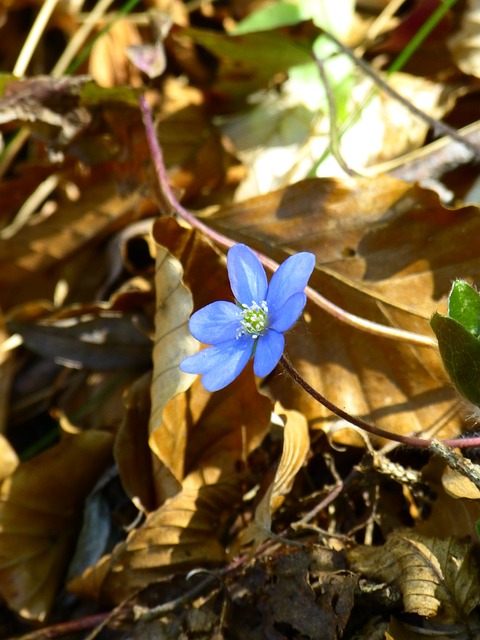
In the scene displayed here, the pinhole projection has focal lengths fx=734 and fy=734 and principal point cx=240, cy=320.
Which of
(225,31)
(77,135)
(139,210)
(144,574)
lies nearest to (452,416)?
(144,574)

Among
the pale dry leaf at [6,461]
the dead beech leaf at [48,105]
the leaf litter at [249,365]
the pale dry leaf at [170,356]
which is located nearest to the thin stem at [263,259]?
the leaf litter at [249,365]

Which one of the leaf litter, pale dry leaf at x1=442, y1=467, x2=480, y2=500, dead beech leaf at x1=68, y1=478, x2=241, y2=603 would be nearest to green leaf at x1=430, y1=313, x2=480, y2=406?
the leaf litter

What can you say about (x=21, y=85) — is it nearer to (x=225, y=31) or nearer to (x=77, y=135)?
(x=77, y=135)

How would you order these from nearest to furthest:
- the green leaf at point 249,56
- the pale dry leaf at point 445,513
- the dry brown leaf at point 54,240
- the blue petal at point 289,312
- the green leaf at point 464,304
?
the blue petal at point 289,312 → the green leaf at point 464,304 → the pale dry leaf at point 445,513 → the green leaf at point 249,56 → the dry brown leaf at point 54,240

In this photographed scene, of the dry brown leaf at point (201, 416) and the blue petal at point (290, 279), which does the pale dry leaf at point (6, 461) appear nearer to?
the dry brown leaf at point (201, 416)

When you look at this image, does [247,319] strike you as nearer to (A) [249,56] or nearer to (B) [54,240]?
(B) [54,240]

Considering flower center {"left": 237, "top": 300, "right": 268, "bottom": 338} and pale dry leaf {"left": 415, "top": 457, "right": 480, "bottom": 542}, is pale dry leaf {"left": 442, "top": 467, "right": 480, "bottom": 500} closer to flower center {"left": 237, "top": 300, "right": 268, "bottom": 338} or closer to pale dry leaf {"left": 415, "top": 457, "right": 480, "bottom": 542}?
pale dry leaf {"left": 415, "top": 457, "right": 480, "bottom": 542}

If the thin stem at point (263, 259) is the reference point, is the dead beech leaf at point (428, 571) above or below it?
below
